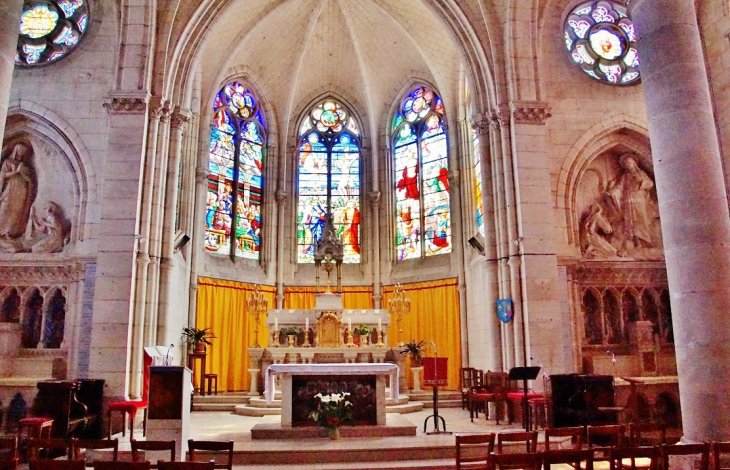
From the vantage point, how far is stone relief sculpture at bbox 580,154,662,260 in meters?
13.8

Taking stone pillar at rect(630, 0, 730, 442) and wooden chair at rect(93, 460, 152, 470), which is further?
stone pillar at rect(630, 0, 730, 442)

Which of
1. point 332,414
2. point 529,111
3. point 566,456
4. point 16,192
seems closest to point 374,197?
point 529,111

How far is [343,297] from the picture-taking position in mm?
20172

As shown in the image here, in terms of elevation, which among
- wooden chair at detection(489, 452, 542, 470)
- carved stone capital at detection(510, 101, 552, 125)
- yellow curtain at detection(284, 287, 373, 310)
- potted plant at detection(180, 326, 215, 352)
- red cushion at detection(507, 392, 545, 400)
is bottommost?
wooden chair at detection(489, 452, 542, 470)

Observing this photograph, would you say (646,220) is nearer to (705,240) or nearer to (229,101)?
(705,240)

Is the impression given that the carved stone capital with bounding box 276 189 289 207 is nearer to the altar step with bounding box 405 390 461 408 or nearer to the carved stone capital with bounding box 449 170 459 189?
the carved stone capital with bounding box 449 170 459 189

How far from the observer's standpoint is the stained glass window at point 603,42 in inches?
580

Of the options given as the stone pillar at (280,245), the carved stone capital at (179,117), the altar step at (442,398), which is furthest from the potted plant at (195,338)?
the altar step at (442,398)

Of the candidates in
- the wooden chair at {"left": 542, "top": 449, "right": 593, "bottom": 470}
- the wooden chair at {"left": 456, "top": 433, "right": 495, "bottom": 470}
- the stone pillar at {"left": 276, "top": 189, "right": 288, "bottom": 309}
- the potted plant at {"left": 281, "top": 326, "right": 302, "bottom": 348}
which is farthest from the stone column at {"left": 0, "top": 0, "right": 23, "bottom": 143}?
the stone pillar at {"left": 276, "top": 189, "right": 288, "bottom": 309}

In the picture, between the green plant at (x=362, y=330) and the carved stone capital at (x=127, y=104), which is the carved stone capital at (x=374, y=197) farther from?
the carved stone capital at (x=127, y=104)

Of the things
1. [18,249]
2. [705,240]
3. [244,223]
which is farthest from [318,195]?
[705,240]

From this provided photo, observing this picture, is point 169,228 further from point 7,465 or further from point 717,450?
point 717,450

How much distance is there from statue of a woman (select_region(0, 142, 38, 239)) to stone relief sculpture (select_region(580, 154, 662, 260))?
12580mm

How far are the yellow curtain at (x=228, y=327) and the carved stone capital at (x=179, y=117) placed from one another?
17.7ft
